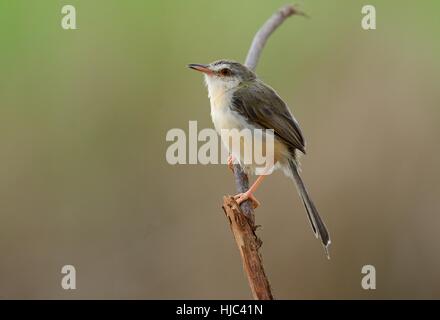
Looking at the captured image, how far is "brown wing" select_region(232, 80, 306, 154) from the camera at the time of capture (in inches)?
176

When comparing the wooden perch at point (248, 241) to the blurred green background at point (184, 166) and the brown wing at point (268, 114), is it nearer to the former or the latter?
the brown wing at point (268, 114)

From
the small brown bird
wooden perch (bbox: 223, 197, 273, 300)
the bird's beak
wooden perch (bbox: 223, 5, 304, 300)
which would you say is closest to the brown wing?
the small brown bird

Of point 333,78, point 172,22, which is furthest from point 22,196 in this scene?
point 333,78

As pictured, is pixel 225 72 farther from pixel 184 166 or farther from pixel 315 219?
pixel 184 166

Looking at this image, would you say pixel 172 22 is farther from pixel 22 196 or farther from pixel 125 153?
pixel 22 196

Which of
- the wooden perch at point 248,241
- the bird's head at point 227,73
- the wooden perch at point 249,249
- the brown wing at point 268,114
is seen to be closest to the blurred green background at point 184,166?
the bird's head at point 227,73

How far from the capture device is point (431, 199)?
629 centimetres

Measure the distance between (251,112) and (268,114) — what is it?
121 millimetres

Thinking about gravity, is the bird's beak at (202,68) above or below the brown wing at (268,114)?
above

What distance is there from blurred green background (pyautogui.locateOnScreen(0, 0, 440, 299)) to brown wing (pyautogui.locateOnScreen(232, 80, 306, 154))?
5.14ft

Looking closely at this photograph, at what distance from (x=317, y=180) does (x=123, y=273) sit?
2051mm

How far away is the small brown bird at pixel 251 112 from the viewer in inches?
176

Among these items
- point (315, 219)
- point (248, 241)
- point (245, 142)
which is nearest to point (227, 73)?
point (245, 142)

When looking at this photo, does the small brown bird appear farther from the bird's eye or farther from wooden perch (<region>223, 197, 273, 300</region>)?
wooden perch (<region>223, 197, 273, 300</region>)
